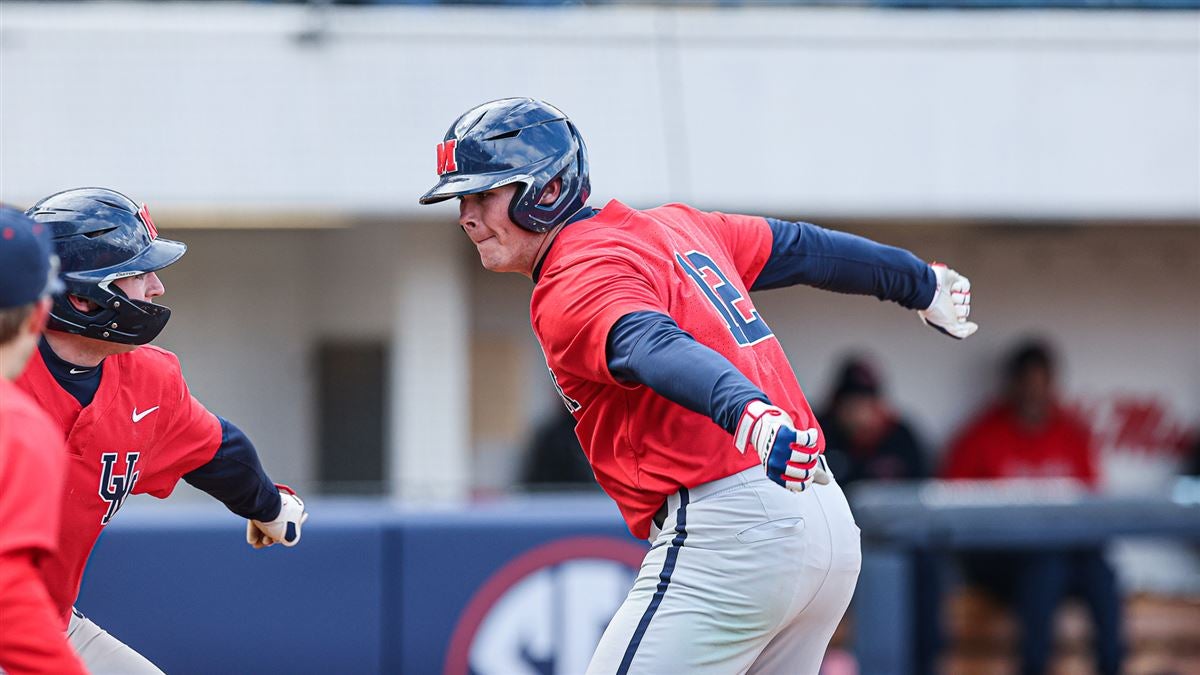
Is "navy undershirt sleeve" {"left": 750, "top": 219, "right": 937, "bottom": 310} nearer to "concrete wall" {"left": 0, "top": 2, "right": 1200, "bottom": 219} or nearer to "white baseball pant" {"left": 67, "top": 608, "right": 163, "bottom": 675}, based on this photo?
"white baseball pant" {"left": 67, "top": 608, "right": 163, "bottom": 675}

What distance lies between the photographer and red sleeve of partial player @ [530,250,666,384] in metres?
2.99

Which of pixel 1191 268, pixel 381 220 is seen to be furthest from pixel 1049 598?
pixel 381 220

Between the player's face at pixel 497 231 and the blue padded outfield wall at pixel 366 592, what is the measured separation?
11.6 feet

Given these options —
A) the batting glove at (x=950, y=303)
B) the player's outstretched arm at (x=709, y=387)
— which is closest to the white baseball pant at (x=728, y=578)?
the player's outstretched arm at (x=709, y=387)

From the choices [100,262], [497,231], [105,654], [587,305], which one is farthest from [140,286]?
[587,305]

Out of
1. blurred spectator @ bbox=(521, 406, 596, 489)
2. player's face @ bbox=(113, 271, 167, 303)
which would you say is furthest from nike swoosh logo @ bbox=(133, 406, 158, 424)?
blurred spectator @ bbox=(521, 406, 596, 489)

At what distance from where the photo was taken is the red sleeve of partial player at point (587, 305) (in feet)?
9.82

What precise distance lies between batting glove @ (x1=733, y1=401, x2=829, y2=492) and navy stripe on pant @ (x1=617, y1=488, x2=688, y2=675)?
454mm

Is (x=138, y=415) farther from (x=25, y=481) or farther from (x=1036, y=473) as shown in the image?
(x=1036, y=473)

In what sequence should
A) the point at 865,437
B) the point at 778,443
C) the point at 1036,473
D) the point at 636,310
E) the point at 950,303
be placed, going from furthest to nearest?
the point at 1036,473 → the point at 865,437 → the point at 950,303 → the point at 636,310 → the point at 778,443

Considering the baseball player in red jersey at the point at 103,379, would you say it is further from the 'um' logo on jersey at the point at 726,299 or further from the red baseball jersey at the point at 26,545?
the 'um' logo on jersey at the point at 726,299

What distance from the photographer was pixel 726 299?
328 centimetres

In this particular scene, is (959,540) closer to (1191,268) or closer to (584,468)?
(584,468)

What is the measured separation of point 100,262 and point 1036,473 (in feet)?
22.9
